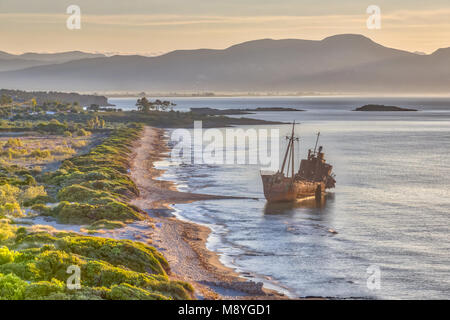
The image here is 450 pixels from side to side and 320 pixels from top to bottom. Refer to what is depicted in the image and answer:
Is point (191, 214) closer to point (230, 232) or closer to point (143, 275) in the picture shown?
point (230, 232)

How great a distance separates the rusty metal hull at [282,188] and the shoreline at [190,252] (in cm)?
505

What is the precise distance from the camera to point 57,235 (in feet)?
81.5

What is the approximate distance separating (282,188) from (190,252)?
22.0 m

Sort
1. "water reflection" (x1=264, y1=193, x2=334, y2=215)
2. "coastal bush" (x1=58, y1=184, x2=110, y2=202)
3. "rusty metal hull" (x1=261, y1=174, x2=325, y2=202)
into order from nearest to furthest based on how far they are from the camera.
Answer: "coastal bush" (x1=58, y1=184, x2=110, y2=202)
"water reflection" (x1=264, y1=193, x2=334, y2=215)
"rusty metal hull" (x1=261, y1=174, x2=325, y2=202)

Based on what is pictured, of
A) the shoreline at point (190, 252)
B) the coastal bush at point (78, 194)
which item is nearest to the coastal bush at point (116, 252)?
the shoreline at point (190, 252)

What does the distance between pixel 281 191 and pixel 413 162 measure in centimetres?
4600

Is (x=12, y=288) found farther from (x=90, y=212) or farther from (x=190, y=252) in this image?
(x=90, y=212)

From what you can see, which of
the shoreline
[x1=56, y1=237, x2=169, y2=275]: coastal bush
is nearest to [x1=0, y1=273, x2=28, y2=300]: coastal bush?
[x1=56, y1=237, x2=169, y2=275]: coastal bush

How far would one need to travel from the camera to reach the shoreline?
22.7 meters

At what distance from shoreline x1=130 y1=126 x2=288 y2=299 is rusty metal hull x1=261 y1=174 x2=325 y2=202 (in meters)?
5.05

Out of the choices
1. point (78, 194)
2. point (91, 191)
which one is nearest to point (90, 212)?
point (78, 194)

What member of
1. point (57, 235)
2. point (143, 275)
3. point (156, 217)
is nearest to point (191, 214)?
point (156, 217)

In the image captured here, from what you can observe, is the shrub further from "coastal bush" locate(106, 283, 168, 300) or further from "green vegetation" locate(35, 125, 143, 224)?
"green vegetation" locate(35, 125, 143, 224)

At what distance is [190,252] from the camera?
29031 millimetres
